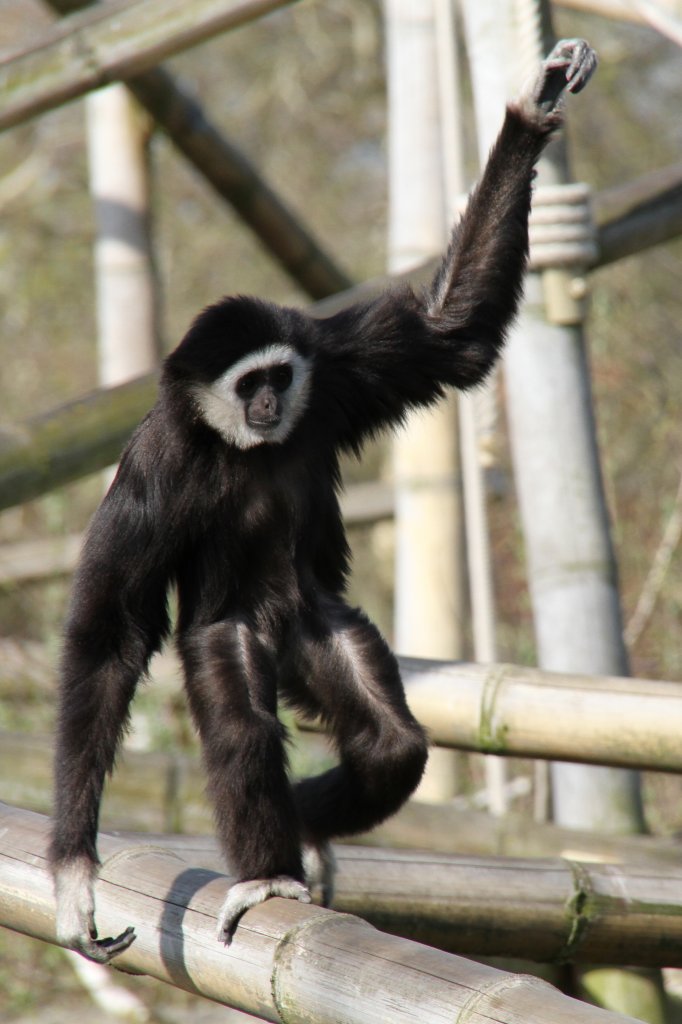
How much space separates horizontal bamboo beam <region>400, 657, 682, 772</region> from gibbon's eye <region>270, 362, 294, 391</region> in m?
0.89

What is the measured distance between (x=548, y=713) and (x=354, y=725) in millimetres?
506

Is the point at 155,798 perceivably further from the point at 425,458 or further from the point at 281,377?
the point at 281,377

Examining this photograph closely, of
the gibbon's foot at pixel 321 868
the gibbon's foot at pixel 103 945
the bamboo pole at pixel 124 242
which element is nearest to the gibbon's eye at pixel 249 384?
the gibbon's foot at pixel 321 868

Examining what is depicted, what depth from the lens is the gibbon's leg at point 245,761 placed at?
104 inches

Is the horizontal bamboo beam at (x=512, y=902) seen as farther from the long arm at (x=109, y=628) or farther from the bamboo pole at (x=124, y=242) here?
the bamboo pole at (x=124, y=242)

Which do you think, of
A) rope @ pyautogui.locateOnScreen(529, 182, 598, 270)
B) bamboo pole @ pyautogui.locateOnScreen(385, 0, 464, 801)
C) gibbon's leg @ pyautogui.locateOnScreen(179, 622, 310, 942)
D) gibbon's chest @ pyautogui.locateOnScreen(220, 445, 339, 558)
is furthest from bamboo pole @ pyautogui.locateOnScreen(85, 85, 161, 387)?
gibbon's leg @ pyautogui.locateOnScreen(179, 622, 310, 942)

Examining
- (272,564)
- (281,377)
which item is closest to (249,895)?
(272,564)

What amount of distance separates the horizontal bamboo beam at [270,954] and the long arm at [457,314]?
1.27 m

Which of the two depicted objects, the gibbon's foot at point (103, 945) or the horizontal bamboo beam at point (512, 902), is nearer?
the gibbon's foot at point (103, 945)

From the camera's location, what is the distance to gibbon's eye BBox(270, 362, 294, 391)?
2.97m

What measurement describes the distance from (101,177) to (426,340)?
9.31 ft

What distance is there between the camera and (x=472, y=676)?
325 cm

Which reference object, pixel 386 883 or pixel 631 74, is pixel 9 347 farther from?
pixel 386 883

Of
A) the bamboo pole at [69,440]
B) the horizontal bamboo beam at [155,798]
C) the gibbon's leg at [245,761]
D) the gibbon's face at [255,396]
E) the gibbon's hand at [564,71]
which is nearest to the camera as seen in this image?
the gibbon's leg at [245,761]
